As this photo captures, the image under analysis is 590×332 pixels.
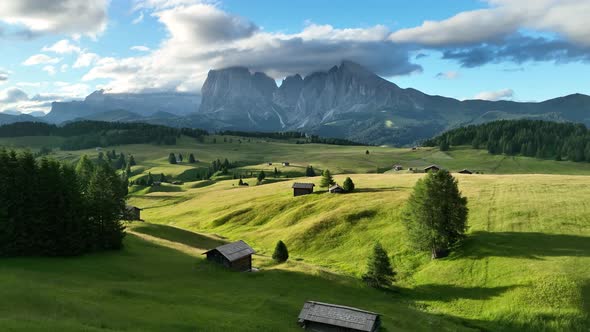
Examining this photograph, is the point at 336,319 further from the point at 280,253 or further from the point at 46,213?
the point at 46,213

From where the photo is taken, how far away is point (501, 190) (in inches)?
3752

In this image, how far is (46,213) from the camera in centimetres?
5678

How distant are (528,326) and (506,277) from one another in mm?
9634

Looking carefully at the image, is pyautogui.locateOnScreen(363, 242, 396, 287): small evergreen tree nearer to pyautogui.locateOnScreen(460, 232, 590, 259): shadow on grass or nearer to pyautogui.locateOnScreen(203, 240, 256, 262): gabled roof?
pyautogui.locateOnScreen(460, 232, 590, 259): shadow on grass

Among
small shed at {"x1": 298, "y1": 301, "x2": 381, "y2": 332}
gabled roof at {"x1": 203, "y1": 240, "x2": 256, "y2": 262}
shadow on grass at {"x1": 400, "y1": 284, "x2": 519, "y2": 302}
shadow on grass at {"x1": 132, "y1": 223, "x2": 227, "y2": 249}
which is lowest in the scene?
shadow on grass at {"x1": 400, "y1": 284, "x2": 519, "y2": 302}

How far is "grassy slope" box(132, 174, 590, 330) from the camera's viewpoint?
50.4m

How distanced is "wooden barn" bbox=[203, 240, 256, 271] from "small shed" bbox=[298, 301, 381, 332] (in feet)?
65.8

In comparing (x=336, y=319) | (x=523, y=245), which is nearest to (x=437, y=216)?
(x=523, y=245)

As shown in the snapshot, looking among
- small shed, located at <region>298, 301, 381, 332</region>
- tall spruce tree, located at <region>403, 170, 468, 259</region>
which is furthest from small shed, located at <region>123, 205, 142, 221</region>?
small shed, located at <region>298, 301, 381, 332</region>

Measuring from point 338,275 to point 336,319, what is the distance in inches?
771

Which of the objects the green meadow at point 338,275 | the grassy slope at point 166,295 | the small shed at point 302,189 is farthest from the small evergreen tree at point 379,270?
the small shed at point 302,189

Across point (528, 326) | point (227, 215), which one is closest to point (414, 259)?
point (528, 326)

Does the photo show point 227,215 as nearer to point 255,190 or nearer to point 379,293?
point 255,190

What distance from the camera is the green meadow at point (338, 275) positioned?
120 feet
